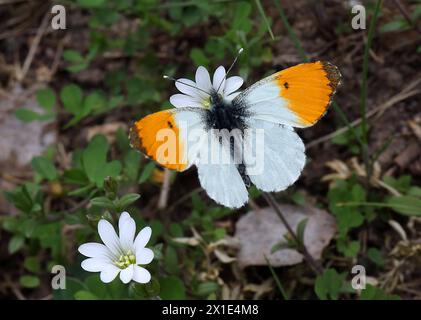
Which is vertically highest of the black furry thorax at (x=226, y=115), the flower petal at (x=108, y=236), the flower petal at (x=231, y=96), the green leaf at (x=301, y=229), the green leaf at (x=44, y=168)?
the green leaf at (x=44, y=168)

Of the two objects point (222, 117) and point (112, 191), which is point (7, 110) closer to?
point (112, 191)

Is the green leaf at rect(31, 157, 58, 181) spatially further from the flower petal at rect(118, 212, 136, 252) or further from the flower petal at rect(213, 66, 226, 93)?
the flower petal at rect(213, 66, 226, 93)

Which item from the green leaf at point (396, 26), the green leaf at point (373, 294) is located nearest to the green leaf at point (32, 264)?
the green leaf at point (373, 294)

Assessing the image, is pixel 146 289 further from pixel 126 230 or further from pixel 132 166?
pixel 132 166

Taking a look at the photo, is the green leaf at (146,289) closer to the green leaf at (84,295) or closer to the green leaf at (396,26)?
the green leaf at (84,295)

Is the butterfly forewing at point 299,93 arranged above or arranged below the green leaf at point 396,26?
below

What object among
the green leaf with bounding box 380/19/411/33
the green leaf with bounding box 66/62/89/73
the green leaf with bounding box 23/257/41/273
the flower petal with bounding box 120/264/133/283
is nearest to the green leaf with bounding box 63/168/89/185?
the green leaf with bounding box 23/257/41/273
